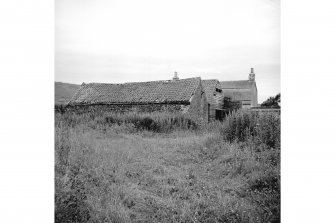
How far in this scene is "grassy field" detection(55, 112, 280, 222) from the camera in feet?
9.75

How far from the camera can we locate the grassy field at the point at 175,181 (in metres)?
2.97

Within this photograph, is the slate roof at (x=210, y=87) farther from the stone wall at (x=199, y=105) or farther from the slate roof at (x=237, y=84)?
the slate roof at (x=237, y=84)

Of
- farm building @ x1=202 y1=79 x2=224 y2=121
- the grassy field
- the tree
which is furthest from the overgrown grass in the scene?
farm building @ x1=202 y1=79 x2=224 y2=121

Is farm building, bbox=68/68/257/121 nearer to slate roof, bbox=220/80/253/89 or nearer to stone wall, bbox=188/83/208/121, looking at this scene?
stone wall, bbox=188/83/208/121

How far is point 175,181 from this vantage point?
4344 mm

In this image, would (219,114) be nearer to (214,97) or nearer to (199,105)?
(214,97)

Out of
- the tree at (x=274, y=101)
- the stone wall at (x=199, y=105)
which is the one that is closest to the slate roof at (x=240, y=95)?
the stone wall at (x=199, y=105)

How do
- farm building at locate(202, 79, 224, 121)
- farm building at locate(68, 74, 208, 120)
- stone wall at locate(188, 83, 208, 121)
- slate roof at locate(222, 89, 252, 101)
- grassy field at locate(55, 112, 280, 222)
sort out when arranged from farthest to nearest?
slate roof at locate(222, 89, 252, 101)
farm building at locate(202, 79, 224, 121)
stone wall at locate(188, 83, 208, 121)
farm building at locate(68, 74, 208, 120)
grassy field at locate(55, 112, 280, 222)

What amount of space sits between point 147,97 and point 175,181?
12069 mm

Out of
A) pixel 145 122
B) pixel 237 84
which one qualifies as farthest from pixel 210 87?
pixel 237 84

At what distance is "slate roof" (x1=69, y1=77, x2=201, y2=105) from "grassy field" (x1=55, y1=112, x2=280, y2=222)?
8.96m

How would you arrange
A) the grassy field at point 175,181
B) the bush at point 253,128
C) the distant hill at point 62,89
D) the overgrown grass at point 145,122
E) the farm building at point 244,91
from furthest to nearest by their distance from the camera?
1. the farm building at point 244,91
2. the overgrown grass at point 145,122
3. the bush at point 253,128
4. the distant hill at point 62,89
5. the grassy field at point 175,181

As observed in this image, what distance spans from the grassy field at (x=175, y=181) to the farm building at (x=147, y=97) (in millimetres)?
8615
